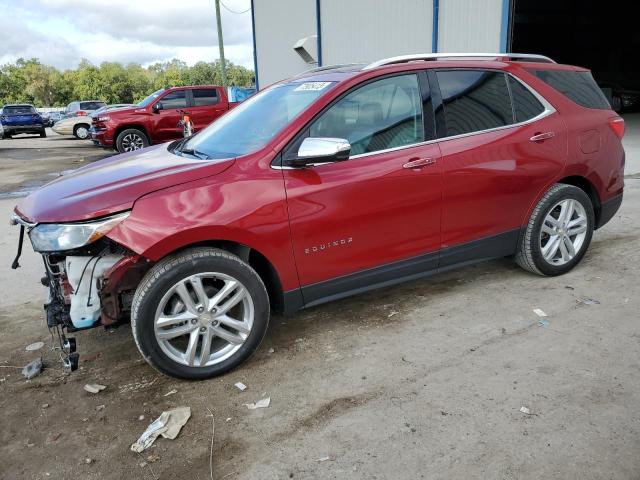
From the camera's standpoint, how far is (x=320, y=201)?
10.3 ft

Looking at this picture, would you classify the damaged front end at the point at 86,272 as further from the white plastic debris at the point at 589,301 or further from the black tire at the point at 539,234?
the white plastic debris at the point at 589,301

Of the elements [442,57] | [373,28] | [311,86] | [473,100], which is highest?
[373,28]

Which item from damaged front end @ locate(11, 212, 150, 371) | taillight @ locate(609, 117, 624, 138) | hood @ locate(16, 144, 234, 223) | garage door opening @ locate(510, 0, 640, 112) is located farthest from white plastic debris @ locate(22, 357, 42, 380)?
garage door opening @ locate(510, 0, 640, 112)

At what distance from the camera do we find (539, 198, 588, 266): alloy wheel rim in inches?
164

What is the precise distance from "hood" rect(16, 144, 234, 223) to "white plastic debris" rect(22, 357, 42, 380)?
0.97 meters

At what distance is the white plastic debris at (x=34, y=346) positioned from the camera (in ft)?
11.7

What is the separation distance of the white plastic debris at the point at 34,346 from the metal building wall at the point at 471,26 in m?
9.41

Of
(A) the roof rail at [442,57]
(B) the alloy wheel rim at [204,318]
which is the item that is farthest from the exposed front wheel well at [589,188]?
(B) the alloy wheel rim at [204,318]

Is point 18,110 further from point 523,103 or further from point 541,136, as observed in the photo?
point 541,136

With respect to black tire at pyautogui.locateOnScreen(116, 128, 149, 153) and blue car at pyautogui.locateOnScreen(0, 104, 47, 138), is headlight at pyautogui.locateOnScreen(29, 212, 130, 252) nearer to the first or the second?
black tire at pyautogui.locateOnScreen(116, 128, 149, 153)

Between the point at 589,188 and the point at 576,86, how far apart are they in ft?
2.83

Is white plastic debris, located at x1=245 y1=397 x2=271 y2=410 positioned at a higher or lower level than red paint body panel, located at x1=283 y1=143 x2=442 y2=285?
lower

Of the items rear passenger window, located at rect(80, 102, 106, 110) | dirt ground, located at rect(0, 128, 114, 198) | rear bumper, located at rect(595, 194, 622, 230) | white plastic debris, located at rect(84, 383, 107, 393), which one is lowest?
dirt ground, located at rect(0, 128, 114, 198)

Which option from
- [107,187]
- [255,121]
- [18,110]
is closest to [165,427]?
[107,187]
